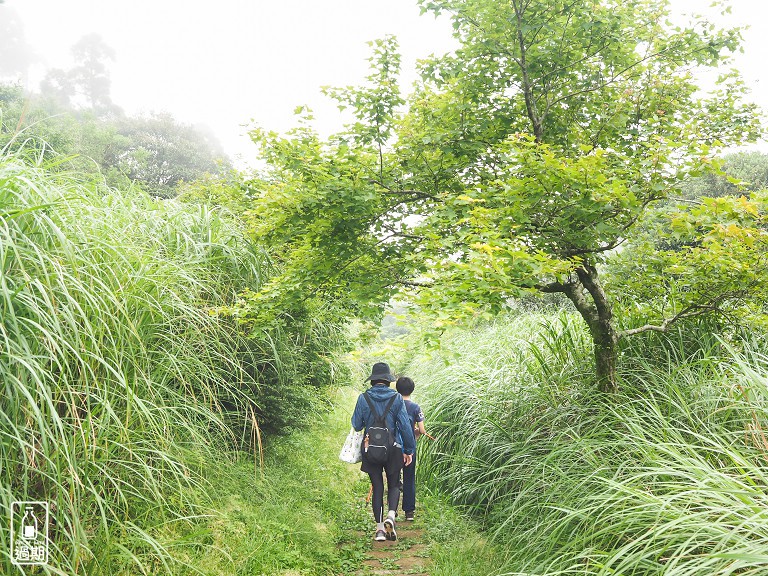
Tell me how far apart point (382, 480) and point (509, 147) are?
2985 millimetres

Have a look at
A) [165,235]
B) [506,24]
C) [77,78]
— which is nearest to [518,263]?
[506,24]

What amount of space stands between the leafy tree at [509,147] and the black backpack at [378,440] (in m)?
1.10

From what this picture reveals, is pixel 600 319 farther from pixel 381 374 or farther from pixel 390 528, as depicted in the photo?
pixel 390 528

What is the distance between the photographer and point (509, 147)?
11.2 feet

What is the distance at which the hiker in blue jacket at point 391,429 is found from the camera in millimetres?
4297

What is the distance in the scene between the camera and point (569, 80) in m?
Answer: 3.74

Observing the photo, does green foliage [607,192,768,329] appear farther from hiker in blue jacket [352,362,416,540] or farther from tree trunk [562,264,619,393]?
hiker in blue jacket [352,362,416,540]

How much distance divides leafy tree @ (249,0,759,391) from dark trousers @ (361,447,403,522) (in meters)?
1.51

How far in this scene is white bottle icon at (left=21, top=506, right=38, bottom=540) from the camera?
2041 mm

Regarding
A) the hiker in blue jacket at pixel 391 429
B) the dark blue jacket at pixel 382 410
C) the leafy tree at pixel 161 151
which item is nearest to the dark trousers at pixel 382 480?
the hiker in blue jacket at pixel 391 429

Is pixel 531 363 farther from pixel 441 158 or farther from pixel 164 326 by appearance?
pixel 164 326

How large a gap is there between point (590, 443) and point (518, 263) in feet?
5.00

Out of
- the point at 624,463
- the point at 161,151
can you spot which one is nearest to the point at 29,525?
the point at 624,463

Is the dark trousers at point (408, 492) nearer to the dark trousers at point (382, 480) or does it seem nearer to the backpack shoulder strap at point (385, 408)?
the dark trousers at point (382, 480)
